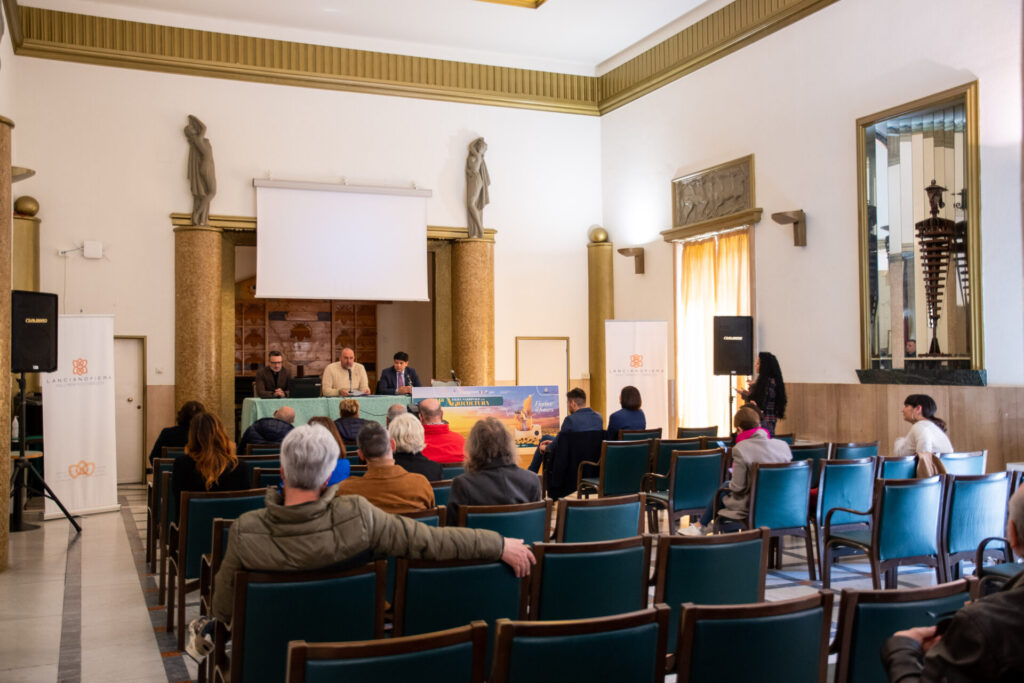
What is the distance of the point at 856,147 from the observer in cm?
890

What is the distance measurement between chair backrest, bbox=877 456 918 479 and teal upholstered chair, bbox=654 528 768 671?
7.68ft

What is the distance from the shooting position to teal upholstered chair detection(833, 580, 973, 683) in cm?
231

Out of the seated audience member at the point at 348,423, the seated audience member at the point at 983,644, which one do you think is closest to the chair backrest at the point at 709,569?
the seated audience member at the point at 983,644

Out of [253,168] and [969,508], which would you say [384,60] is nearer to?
[253,168]

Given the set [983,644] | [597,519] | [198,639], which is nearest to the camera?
[983,644]

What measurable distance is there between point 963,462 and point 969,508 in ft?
3.08

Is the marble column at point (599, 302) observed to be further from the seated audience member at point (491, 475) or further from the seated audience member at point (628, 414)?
the seated audience member at point (491, 475)

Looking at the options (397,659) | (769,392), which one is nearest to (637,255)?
(769,392)

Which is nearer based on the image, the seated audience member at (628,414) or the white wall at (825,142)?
the white wall at (825,142)

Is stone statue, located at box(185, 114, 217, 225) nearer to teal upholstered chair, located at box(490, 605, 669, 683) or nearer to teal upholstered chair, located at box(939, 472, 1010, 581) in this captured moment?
teal upholstered chair, located at box(939, 472, 1010, 581)

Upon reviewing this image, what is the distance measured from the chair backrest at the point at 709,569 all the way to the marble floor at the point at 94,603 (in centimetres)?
184

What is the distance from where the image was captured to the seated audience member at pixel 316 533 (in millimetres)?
2633

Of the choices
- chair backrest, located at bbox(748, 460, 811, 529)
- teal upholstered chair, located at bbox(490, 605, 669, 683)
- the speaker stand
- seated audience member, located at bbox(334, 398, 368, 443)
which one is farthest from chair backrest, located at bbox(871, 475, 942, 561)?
the speaker stand

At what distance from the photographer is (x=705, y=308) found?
1145cm
